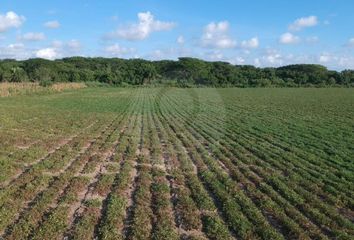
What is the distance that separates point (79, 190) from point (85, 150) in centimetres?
506

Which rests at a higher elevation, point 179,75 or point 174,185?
point 174,185

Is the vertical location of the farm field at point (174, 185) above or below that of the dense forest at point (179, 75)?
above

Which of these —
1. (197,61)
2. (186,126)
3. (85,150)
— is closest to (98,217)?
(85,150)

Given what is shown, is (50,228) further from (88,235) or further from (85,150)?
(85,150)

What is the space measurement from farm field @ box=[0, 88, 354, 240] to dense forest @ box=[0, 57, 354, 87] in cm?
7232

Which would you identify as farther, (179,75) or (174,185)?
(179,75)

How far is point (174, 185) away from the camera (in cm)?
1021

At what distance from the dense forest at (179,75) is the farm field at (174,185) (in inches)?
2847

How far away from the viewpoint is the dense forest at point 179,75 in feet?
309

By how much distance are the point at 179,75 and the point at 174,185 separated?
107 metres

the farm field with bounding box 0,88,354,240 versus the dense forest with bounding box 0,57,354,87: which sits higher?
the farm field with bounding box 0,88,354,240

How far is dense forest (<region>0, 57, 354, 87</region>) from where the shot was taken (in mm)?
94062

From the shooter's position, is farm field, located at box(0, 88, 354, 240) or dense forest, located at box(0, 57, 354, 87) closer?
farm field, located at box(0, 88, 354, 240)

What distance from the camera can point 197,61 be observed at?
400ft
